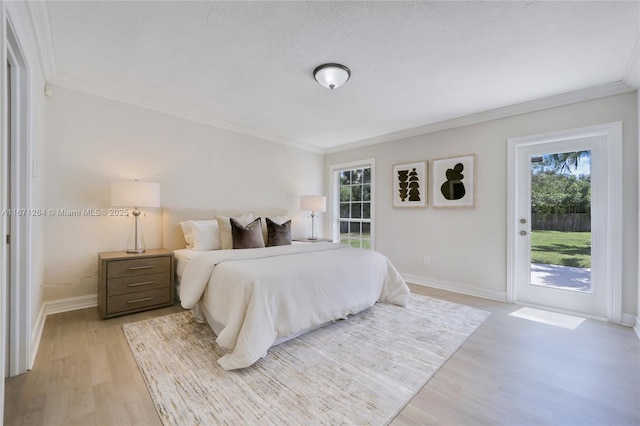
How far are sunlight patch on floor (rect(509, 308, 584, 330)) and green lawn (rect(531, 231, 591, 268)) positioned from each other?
56 cm

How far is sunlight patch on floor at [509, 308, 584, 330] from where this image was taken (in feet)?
8.84

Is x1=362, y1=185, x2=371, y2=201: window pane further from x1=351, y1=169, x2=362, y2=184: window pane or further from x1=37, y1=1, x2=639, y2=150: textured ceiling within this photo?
x1=37, y1=1, x2=639, y2=150: textured ceiling

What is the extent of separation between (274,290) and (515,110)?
3411 mm

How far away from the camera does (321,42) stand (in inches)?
83.0

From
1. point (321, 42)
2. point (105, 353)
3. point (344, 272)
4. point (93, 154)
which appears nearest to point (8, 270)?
point (105, 353)

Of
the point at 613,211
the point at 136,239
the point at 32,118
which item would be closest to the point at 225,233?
the point at 136,239

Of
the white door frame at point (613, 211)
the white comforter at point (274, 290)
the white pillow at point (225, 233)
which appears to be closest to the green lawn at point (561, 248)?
the white door frame at point (613, 211)

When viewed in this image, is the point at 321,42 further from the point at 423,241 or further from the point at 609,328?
the point at 609,328

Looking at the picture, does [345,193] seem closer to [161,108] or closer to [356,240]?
[356,240]

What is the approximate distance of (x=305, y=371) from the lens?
1881 mm

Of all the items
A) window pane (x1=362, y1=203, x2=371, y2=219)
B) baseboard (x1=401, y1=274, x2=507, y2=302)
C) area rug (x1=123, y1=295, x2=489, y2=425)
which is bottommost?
area rug (x1=123, y1=295, x2=489, y2=425)

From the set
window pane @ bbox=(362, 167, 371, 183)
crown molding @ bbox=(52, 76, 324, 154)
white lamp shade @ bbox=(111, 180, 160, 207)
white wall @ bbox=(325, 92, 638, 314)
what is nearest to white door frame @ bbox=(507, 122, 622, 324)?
white wall @ bbox=(325, 92, 638, 314)

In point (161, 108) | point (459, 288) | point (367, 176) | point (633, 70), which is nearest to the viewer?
point (633, 70)

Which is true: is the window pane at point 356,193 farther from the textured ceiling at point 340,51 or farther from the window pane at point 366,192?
the textured ceiling at point 340,51
